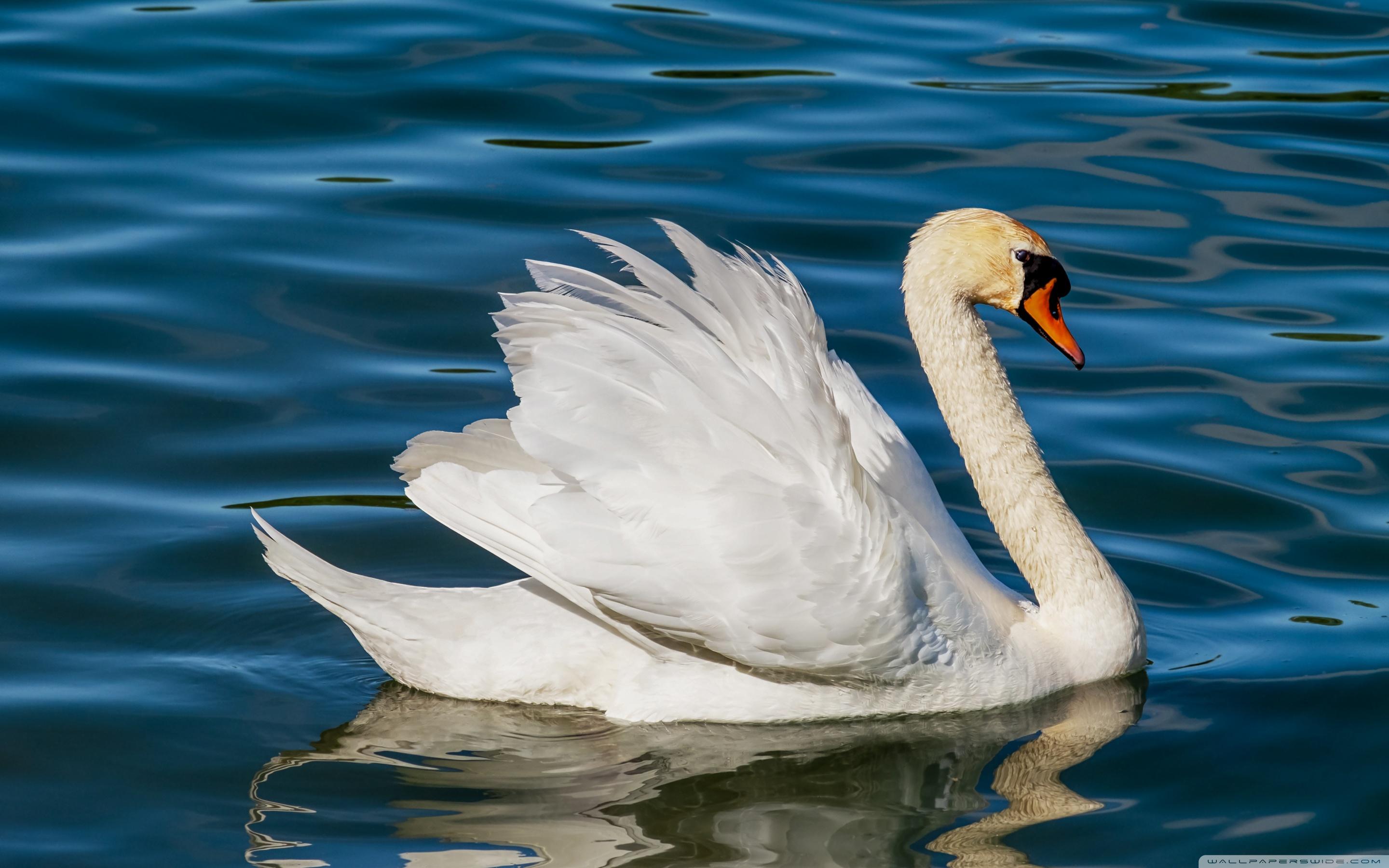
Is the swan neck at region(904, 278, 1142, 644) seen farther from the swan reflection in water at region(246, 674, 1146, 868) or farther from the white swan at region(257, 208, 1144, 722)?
the swan reflection in water at region(246, 674, 1146, 868)

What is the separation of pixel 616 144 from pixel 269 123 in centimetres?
203

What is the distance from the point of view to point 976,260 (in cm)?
597

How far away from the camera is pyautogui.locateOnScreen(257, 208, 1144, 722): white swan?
207 inches

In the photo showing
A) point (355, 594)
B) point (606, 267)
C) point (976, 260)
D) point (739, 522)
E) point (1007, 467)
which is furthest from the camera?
point (606, 267)

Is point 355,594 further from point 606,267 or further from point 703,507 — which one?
point 606,267

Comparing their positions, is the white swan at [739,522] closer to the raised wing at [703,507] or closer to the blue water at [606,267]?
the raised wing at [703,507]

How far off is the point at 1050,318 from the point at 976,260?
0.41 meters

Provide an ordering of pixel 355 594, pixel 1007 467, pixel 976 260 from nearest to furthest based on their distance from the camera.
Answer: pixel 355 594 → pixel 976 260 → pixel 1007 467

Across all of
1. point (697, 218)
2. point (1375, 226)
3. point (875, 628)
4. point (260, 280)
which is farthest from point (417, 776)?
point (1375, 226)

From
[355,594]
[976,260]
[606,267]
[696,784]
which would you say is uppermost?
[976,260]

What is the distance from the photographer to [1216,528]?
23.1ft

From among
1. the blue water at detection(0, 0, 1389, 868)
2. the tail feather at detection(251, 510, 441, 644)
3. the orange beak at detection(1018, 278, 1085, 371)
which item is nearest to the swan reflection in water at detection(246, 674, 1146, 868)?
the blue water at detection(0, 0, 1389, 868)

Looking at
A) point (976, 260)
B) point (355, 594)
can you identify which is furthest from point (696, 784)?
point (976, 260)

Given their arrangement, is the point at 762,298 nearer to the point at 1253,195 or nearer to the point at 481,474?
the point at 481,474
